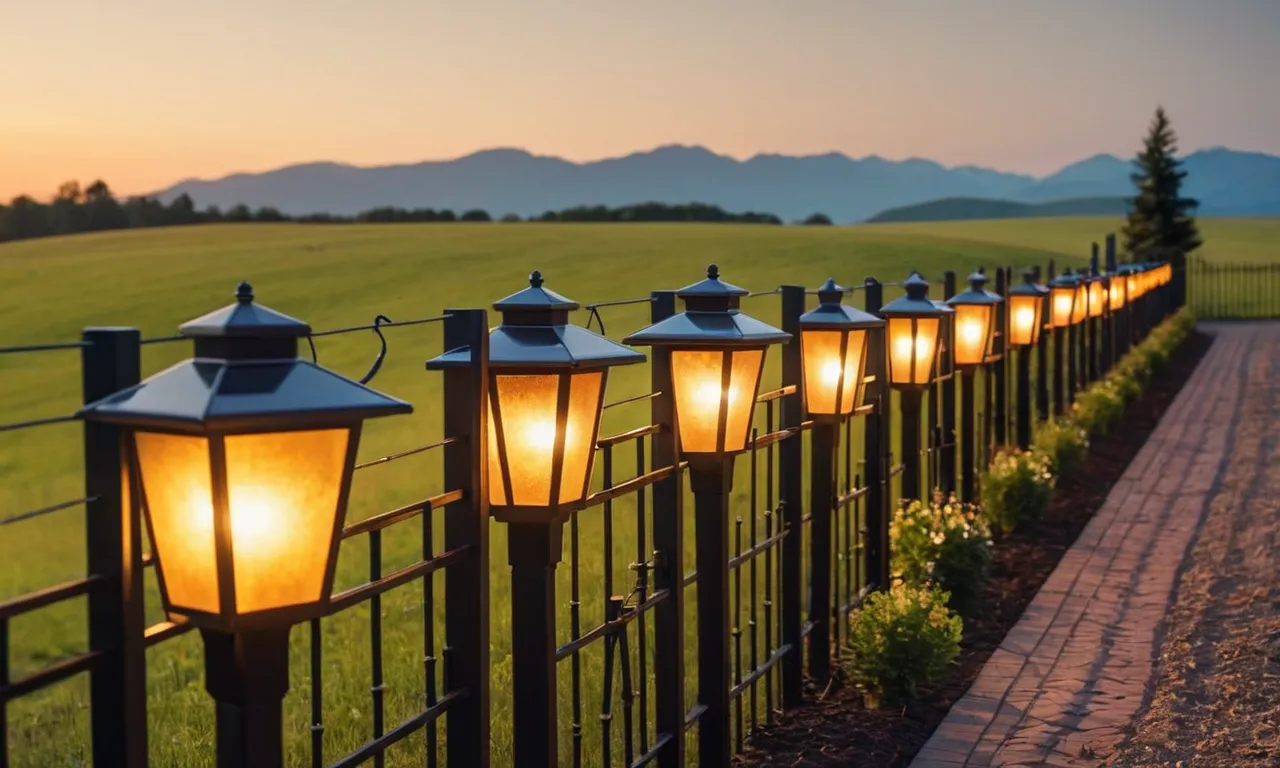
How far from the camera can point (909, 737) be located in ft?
19.9

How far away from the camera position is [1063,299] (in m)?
16.1

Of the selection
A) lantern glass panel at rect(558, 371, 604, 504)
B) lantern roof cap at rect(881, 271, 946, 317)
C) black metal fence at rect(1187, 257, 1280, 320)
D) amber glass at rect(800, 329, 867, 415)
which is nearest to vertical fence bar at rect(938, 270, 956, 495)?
lantern roof cap at rect(881, 271, 946, 317)

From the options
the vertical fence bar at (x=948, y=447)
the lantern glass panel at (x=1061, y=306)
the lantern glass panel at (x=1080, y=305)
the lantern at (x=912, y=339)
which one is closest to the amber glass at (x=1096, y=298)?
the lantern glass panel at (x=1080, y=305)

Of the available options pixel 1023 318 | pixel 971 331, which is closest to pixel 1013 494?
pixel 971 331

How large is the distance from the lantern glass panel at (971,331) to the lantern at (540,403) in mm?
7073

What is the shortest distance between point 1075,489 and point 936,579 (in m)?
5.46

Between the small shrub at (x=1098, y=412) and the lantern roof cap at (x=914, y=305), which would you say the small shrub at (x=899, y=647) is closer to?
the lantern roof cap at (x=914, y=305)

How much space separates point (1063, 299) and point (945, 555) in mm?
9074

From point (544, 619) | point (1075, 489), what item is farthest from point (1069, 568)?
point (544, 619)

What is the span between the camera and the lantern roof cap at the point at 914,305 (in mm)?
8297

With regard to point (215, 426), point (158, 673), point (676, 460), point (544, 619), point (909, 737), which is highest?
point (215, 426)

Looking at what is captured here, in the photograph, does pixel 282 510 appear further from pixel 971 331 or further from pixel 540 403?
pixel 971 331

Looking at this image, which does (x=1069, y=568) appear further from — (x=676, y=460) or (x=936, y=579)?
(x=676, y=460)

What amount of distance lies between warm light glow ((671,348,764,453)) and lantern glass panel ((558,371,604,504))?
1154mm
